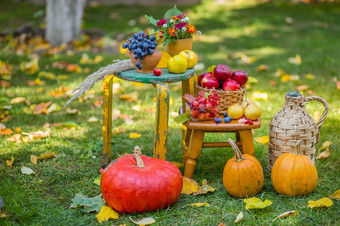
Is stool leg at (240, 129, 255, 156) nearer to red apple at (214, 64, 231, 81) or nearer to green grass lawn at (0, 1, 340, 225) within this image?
green grass lawn at (0, 1, 340, 225)

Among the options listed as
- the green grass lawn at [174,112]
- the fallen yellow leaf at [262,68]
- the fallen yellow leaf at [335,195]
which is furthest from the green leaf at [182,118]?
the fallen yellow leaf at [262,68]

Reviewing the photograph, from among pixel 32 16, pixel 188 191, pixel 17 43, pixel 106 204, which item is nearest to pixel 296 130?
pixel 188 191

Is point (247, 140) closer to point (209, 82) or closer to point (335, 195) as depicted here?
point (209, 82)

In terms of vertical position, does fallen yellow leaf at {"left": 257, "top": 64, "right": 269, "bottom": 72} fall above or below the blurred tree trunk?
below

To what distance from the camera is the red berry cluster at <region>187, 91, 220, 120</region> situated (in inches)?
114

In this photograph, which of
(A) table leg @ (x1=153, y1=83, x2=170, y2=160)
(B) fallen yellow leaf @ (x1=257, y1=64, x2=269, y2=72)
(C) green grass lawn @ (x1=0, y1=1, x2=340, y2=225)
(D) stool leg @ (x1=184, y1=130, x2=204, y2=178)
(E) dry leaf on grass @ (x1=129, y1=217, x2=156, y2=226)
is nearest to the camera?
(E) dry leaf on grass @ (x1=129, y1=217, x2=156, y2=226)

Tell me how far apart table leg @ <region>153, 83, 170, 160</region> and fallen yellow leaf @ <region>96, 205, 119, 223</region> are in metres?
0.47

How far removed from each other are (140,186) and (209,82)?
3.03 feet

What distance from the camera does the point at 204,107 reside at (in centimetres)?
290

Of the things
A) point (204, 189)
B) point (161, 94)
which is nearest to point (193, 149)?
point (204, 189)

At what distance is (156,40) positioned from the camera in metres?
3.05

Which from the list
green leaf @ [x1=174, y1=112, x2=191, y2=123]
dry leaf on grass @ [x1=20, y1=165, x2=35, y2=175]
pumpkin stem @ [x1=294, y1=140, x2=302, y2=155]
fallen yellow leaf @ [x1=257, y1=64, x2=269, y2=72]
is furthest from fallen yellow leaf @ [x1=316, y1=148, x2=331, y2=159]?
fallen yellow leaf @ [x1=257, y1=64, x2=269, y2=72]

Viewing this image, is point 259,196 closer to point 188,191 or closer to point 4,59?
point 188,191

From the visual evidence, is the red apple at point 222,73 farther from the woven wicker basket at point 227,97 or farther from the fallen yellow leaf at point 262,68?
the fallen yellow leaf at point 262,68
